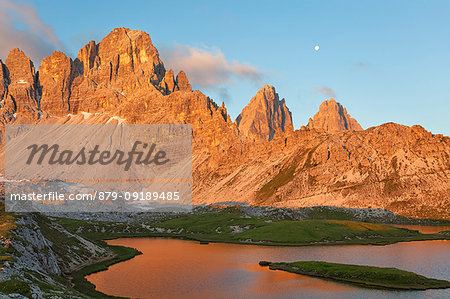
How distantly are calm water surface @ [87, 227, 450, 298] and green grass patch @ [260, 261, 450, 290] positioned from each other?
2.80 metres

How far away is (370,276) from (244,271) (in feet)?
77.0

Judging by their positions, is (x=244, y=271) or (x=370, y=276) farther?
(x=244, y=271)

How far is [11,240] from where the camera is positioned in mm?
55375

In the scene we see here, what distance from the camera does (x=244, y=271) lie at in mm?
73375

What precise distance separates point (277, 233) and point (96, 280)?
7105 centimetres

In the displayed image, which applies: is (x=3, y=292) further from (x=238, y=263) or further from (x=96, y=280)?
(x=238, y=263)

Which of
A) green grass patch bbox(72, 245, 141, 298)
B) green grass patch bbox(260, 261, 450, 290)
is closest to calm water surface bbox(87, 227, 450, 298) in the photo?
green grass patch bbox(72, 245, 141, 298)

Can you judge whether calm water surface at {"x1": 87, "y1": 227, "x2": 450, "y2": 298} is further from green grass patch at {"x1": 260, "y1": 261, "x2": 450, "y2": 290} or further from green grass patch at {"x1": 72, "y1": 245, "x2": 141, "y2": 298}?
green grass patch at {"x1": 260, "y1": 261, "x2": 450, "y2": 290}

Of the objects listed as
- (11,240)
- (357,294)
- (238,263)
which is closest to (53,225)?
(11,240)

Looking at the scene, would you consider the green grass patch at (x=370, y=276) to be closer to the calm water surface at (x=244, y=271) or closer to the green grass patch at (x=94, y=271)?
the calm water surface at (x=244, y=271)

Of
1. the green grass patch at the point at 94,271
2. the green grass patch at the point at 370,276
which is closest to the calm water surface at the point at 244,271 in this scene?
the green grass patch at the point at 94,271

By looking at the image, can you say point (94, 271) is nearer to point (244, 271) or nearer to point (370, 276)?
point (244, 271)

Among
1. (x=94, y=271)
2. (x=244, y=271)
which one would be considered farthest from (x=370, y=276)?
(x=94, y=271)

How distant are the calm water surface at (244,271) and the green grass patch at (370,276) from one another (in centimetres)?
280
